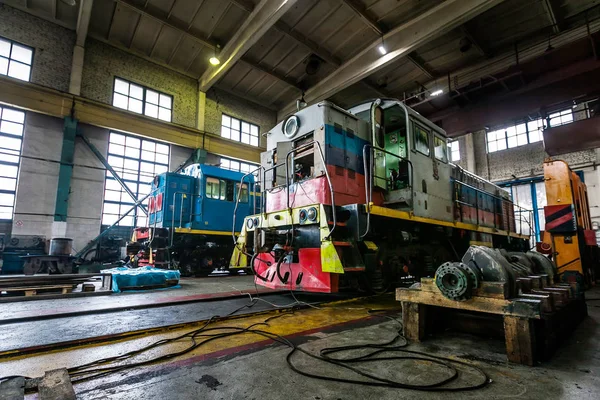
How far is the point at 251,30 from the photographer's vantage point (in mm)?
11469

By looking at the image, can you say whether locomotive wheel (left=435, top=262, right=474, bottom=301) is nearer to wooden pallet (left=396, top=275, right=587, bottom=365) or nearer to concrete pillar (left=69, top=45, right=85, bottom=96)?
wooden pallet (left=396, top=275, right=587, bottom=365)

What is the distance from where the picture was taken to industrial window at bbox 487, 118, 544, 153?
16.2 meters

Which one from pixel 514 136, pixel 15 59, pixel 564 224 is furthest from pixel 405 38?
pixel 15 59

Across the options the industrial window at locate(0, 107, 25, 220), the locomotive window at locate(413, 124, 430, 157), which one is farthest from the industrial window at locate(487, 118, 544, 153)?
the industrial window at locate(0, 107, 25, 220)

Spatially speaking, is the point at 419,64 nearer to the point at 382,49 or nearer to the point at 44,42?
the point at 382,49

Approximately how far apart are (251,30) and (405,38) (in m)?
5.68

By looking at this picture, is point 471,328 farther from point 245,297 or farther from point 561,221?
point 561,221

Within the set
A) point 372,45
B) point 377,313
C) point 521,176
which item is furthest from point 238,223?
point 521,176

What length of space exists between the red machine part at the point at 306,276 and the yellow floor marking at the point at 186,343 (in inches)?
12.6

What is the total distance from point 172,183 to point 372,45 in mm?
9234

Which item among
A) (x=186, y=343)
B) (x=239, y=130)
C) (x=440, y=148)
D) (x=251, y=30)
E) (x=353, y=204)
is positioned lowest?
(x=186, y=343)

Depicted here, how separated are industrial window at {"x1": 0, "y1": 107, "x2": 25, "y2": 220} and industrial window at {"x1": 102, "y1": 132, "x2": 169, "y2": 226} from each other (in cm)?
280

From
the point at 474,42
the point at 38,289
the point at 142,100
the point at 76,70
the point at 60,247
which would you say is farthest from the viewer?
the point at 142,100

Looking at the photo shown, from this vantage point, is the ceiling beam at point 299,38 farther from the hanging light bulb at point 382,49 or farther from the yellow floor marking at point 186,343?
the yellow floor marking at point 186,343
